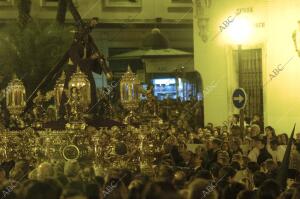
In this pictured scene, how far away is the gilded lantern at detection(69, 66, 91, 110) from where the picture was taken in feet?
39.3

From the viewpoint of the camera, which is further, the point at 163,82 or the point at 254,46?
the point at 163,82

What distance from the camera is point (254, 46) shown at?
19953 mm

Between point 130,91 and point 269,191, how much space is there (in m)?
5.06

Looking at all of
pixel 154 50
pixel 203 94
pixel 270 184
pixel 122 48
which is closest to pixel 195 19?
pixel 203 94

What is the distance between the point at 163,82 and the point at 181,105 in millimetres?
6057

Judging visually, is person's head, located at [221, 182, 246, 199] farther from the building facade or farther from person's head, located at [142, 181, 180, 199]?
the building facade

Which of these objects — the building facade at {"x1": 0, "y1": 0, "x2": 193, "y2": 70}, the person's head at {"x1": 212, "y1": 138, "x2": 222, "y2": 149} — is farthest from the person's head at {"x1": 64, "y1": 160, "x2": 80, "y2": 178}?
the building facade at {"x1": 0, "y1": 0, "x2": 193, "y2": 70}

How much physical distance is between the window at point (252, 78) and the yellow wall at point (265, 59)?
0.26 m

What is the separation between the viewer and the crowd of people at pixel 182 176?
251 inches

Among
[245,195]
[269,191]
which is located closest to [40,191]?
[245,195]

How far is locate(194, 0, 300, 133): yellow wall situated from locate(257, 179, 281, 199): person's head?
10.8 meters

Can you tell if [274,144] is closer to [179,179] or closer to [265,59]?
[179,179]

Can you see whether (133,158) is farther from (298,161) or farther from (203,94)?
(203,94)

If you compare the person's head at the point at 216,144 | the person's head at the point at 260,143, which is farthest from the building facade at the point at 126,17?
the person's head at the point at 260,143
